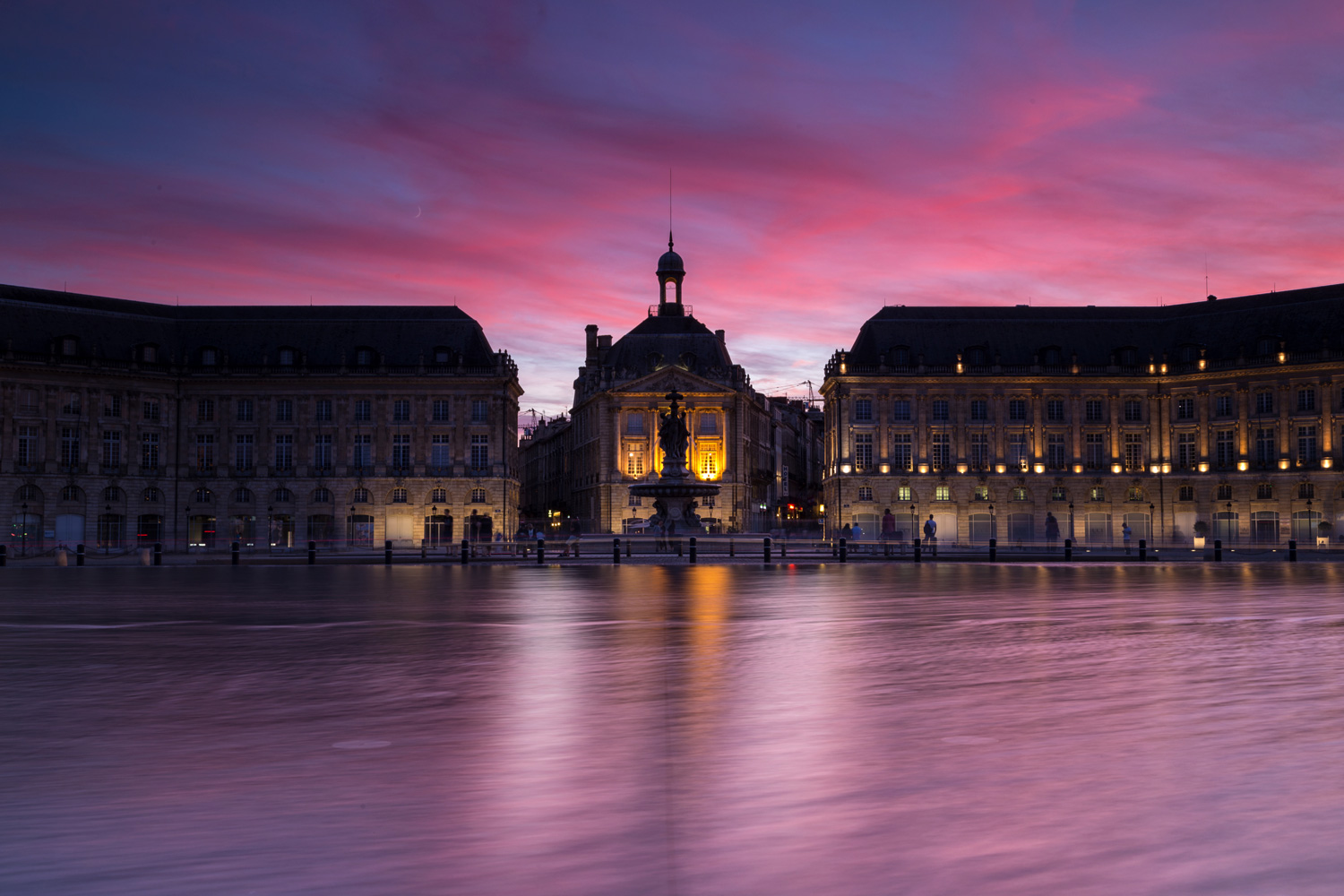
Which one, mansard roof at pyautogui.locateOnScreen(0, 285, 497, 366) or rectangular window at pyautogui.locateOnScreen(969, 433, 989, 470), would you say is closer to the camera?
mansard roof at pyautogui.locateOnScreen(0, 285, 497, 366)

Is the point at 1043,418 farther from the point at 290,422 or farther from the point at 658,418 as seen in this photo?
the point at 290,422

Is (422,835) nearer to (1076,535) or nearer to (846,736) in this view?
(846,736)

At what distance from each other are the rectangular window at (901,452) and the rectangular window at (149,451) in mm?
52100

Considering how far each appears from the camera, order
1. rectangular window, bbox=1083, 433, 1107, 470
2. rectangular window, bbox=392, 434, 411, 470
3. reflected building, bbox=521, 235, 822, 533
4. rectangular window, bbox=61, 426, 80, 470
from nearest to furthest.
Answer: rectangular window, bbox=61, 426, 80, 470 → rectangular window, bbox=392, 434, 411, 470 → rectangular window, bbox=1083, 433, 1107, 470 → reflected building, bbox=521, 235, 822, 533

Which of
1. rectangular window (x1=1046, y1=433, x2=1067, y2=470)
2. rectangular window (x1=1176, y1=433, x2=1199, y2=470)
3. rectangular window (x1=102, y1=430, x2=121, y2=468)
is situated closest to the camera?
rectangular window (x1=102, y1=430, x2=121, y2=468)

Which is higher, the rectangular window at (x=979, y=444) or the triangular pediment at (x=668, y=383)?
the triangular pediment at (x=668, y=383)

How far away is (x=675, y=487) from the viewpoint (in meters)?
56.4

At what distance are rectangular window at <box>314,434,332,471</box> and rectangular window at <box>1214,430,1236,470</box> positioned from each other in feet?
205

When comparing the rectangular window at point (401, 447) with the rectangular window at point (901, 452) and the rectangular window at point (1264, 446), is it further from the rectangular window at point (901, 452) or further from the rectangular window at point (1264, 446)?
the rectangular window at point (1264, 446)

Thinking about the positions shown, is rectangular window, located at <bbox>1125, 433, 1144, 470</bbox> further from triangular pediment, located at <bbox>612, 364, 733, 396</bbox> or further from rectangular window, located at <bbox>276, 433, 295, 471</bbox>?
rectangular window, located at <bbox>276, 433, 295, 471</bbox>

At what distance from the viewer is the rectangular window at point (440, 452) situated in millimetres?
94938

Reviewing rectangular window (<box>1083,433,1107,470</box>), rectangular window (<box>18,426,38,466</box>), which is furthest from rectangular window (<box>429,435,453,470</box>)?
rectangular window (<box>1083,433,1107,470</box>)

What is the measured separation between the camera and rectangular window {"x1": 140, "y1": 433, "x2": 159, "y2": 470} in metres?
91.3

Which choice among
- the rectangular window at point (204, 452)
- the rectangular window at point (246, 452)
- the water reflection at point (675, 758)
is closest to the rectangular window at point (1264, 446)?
the rectangular window at point (246, 452)
